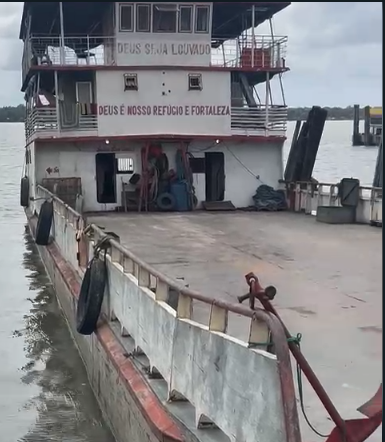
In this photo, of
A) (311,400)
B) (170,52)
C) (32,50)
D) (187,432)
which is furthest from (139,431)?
(32,50)

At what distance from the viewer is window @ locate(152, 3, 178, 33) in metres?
17.6

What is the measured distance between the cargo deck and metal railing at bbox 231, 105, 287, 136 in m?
2.55

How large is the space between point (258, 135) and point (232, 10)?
13.5ft

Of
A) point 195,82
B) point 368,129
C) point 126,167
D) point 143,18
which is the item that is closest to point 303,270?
point 195,82

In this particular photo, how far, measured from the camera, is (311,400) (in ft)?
15.0

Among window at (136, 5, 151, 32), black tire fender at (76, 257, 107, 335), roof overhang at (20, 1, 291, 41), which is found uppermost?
roof overhang at (20, 1, 291, 41)

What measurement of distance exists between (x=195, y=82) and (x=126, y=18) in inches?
93.0

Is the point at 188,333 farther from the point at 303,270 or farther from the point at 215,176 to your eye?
the point at 215,176

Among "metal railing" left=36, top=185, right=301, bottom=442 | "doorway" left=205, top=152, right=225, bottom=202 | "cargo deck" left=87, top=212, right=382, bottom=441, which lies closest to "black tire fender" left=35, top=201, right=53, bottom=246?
"cargo deck" left=87, top=212, right=382, bottom=441

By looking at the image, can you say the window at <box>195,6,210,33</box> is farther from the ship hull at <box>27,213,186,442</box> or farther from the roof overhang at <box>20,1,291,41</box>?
the ship hull at <box>27,213,186,442</box>

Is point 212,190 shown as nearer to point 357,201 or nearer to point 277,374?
point 357,201

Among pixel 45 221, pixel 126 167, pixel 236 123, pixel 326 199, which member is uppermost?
pixel 236 123

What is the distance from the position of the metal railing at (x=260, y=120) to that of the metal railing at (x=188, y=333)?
10.1m

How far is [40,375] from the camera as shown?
9820 millimetres
